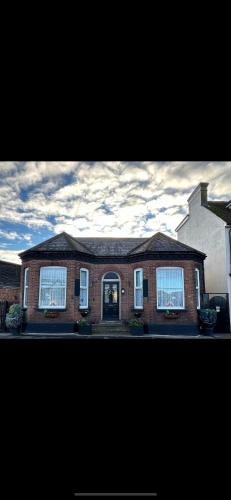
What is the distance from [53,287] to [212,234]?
19.0ft

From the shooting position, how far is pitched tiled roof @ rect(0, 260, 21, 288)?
11.9m

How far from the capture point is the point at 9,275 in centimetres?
1262

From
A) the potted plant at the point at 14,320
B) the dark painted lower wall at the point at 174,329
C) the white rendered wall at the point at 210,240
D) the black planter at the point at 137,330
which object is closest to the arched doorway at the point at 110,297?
the black planter at the point at 137,330

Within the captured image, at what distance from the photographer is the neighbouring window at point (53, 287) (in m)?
10.1

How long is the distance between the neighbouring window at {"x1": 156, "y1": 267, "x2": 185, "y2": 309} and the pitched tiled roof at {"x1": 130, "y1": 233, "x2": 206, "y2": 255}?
0.62 metres

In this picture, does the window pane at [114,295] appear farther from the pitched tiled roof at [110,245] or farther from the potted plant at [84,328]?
the potted plant at [84,328]

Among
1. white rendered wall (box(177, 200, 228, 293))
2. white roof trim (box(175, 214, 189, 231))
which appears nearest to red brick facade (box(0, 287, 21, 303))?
white rendered wall (box(177, 200, 228, 293))

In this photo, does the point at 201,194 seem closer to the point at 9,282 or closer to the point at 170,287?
the point at 170,287

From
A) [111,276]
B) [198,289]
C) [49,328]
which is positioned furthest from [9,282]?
[198,289]

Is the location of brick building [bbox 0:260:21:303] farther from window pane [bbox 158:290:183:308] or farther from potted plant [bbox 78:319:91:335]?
window pane [bbox 158:290:183:308]

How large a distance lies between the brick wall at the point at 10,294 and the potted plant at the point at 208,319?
20.9 ft
